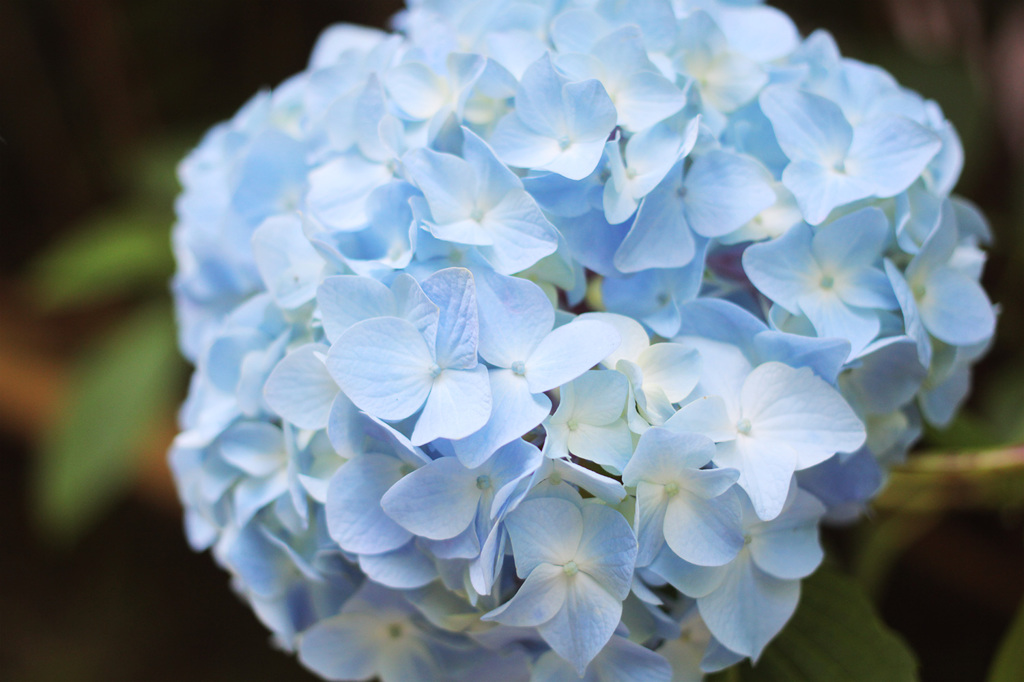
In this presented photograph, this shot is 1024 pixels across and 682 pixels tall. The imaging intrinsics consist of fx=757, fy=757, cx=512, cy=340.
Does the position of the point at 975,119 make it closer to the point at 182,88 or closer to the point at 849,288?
the point at 849,288

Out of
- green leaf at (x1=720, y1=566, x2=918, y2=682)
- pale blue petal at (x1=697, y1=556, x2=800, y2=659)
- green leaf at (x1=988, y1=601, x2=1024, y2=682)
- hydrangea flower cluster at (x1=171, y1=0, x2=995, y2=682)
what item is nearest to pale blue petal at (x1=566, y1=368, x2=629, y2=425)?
hydrangea flower cluster at (x1=171, y1=0, x2=995, y2=682)

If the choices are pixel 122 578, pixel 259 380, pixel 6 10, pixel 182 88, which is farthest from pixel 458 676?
pixel 6 10

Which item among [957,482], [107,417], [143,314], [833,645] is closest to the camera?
[833,645]

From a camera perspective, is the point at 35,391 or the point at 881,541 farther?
the point at 35,391

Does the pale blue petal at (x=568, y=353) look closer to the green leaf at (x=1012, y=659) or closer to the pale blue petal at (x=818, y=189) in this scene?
the pale blue petal at (x=818, y=189)

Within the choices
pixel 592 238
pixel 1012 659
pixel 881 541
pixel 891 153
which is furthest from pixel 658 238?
pixel 881 541

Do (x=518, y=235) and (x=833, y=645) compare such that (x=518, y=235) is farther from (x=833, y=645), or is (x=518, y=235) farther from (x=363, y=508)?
(x=833, y=645)

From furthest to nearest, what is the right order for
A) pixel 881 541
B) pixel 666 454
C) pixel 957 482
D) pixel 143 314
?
pixel 143 314 → pixel 881 541 → pixel 957 482 → pixel 666 454

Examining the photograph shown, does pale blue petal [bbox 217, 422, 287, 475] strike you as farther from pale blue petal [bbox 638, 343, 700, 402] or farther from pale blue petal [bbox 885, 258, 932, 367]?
pale blue petal [bbox 885, 258, 932, 367]
